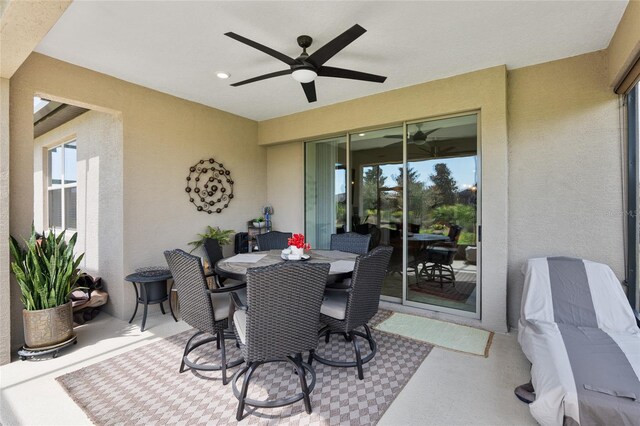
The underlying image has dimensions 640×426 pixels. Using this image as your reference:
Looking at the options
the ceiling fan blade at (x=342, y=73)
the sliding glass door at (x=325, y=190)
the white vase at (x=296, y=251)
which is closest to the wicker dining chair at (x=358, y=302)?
the white vase at (x=296, y=251)

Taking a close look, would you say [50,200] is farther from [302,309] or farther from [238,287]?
[302,309]

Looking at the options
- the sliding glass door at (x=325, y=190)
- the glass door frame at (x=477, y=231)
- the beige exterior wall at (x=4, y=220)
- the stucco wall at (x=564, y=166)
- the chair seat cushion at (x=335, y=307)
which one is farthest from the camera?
the sliding glass door at (x=325, y=190)

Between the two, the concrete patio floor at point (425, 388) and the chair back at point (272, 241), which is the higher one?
the chair back at point (272, 241)

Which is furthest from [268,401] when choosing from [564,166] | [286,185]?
[286,185]

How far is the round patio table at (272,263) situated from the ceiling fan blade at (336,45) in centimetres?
173

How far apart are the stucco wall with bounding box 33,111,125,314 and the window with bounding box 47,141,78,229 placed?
0.38 metres

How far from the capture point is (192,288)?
228cm

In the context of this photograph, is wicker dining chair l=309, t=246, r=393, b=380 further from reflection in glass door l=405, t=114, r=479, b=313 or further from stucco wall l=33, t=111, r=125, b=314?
stucco wall l=33, t=111, r=125, b=314

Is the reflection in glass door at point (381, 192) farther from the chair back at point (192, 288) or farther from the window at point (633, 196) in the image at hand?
the chair back at point (192, 288)

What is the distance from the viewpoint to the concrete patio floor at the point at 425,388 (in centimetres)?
196

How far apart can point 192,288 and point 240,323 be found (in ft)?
1.57

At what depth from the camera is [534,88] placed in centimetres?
Result: 323

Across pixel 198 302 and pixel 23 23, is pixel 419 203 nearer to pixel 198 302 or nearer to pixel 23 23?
pixel 198 302

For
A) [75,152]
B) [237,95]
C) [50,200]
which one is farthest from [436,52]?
[50,200]
